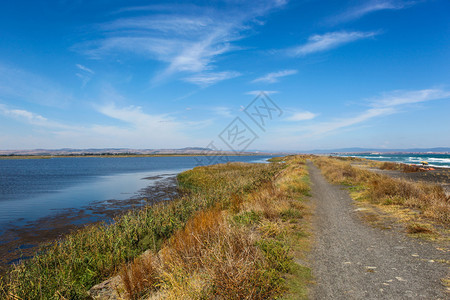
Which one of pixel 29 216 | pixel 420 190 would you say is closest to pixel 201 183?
pixel 29 216

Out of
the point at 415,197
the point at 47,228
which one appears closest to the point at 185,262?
the point at 415,197

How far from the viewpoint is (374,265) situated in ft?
15.9

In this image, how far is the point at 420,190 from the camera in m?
10.6

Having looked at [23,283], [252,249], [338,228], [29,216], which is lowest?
[29,216]

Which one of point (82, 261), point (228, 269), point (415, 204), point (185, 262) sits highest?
point (228, 269)

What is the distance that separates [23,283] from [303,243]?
743 cm

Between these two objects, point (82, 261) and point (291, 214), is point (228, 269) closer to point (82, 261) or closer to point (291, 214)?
point (291, 214)

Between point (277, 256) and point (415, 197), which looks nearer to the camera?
point (277, 256)

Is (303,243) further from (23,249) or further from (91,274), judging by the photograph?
(23,249)

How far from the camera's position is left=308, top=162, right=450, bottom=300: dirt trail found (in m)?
3.87

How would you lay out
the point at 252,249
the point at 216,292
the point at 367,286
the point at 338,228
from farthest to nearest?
the point at 338,228, the point at 252,249, the point at 367,286, the point at 216,292

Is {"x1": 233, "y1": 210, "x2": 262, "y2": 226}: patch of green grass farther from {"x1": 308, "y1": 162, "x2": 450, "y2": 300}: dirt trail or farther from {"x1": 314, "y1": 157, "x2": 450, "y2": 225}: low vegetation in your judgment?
{"x1": 314, "y1": 157, "x2": 450, "y2": 225}: low vegetation

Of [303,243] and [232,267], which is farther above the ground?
[232,267]

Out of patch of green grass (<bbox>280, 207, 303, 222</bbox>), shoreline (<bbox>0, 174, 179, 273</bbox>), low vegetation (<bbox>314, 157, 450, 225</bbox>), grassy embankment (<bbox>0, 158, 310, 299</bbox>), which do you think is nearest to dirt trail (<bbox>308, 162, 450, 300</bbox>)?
grassy embankment (<bbox>0, 158, 310, 299</bbox>)
